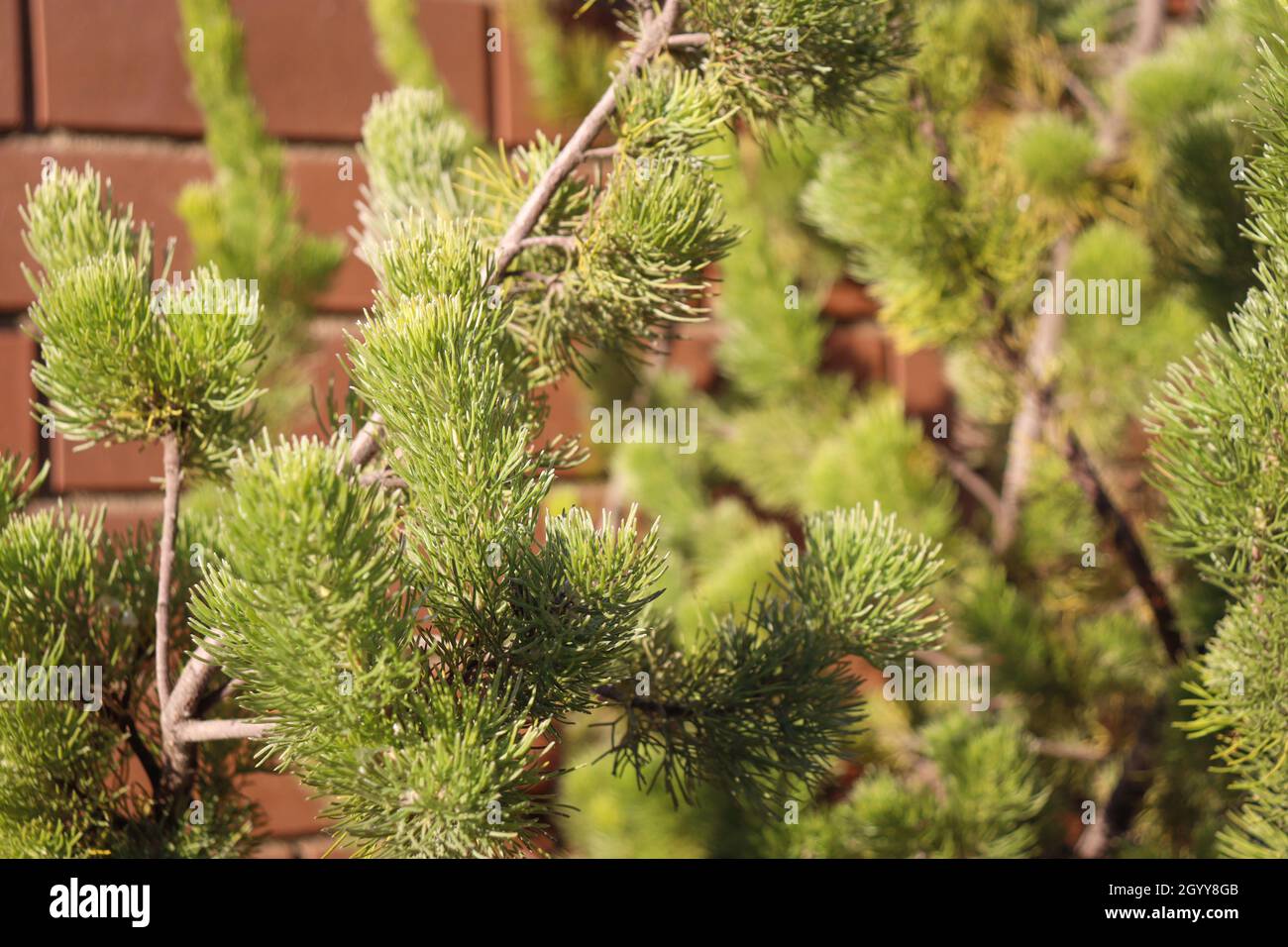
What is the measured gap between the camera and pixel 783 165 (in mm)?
881

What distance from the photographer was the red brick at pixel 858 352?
1021mm

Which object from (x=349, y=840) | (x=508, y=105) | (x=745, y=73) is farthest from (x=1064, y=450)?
(x=508, y=105)

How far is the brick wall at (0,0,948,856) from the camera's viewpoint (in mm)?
711

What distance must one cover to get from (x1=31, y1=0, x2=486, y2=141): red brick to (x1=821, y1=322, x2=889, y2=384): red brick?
384 millimetres

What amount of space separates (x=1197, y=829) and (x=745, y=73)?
476 mm

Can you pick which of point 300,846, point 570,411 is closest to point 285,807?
point 300,846

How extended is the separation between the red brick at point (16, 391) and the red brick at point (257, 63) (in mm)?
150

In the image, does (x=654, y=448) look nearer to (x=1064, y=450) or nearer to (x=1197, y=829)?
(x=1064, y=450)

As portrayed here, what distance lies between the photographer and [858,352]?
3.38 feet

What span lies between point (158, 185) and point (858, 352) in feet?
2.05

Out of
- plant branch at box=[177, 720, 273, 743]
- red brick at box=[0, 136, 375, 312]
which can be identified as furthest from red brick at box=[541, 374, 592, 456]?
plant branch at box=[177, 720, 273, 743]

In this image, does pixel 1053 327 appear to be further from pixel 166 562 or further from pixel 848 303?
pixel 166 562

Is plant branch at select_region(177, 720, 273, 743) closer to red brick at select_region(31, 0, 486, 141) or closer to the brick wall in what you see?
the brick wall

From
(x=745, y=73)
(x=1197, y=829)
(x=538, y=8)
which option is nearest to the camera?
(x=745, y=73)
